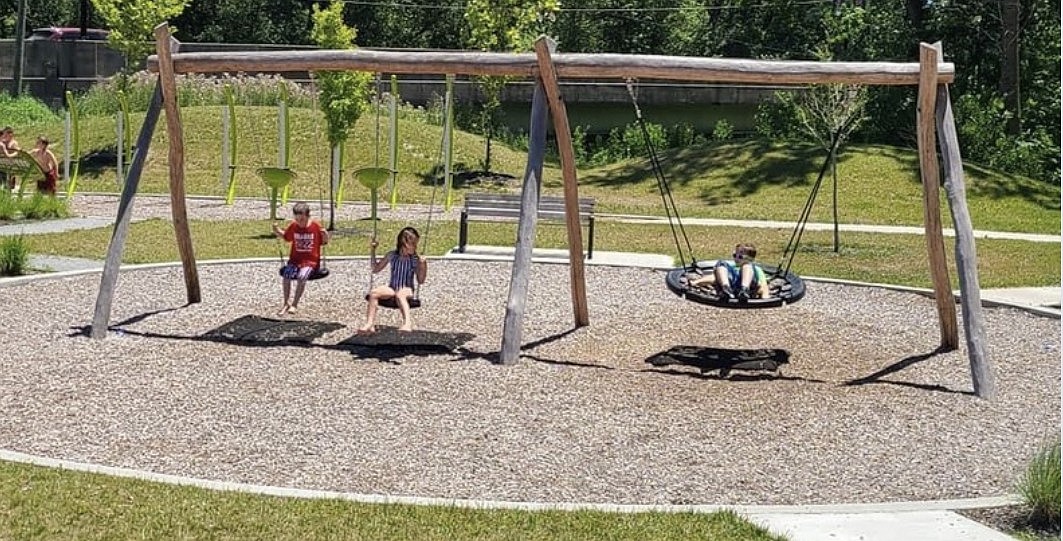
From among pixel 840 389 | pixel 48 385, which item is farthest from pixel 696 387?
pixel 48 385

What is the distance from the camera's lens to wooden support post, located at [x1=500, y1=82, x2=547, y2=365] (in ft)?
33.4

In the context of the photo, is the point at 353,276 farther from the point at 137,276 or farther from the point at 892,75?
the point at 892,75

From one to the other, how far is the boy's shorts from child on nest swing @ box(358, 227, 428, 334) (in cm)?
78

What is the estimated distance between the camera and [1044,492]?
21.3ft

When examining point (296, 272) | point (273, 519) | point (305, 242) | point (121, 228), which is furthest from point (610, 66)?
point (273, 519)

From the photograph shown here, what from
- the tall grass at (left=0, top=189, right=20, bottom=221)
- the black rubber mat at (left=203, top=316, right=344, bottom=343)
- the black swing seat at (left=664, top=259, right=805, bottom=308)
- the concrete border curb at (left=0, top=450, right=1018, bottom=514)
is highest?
the black swing seat at (left=664, top=259, right=805, bottom=308)

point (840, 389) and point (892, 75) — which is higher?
point (892, 75)

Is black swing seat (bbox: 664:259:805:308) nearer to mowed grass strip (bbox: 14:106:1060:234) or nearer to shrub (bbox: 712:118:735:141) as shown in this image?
mowed grass strip (bbox: 14:106:1060:234)

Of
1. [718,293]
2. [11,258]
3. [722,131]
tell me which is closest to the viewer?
[718,293]

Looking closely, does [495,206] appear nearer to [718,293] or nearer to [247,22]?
[718,293]

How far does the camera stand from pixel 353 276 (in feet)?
47.4

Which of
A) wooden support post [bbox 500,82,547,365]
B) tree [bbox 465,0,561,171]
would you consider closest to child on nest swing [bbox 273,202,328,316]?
wooden support post [bbox 500,82,547,365]

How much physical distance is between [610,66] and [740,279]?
6.32ft

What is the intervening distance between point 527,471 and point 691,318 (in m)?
5.46
